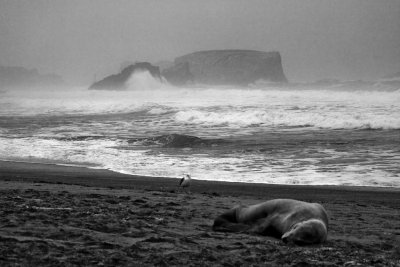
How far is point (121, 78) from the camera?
8400 cm

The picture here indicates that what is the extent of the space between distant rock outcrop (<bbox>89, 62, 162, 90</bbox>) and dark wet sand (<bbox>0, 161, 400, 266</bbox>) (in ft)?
244

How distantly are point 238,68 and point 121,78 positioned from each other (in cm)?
3277

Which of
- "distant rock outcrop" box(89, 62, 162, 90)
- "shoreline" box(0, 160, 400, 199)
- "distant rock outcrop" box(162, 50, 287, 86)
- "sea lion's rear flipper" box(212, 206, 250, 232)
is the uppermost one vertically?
"distant rock outcrop" box(162, 50, 287, 86)

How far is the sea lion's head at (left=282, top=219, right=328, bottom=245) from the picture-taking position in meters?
5.11

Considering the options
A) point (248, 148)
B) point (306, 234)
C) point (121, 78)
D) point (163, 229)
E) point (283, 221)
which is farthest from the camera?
point (121, 78)

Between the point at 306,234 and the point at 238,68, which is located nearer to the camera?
the point at 306,234

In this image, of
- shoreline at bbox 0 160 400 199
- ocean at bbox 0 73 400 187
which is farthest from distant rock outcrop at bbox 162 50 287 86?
shoreline at bbox 0 160 400 199

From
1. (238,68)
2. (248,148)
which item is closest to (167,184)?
(248,148)

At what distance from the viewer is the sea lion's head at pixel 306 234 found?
5.11 m

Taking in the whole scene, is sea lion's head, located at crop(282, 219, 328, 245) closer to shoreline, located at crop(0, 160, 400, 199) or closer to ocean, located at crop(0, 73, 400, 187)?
shoreline, located at crop(0, 160, 400, 199)

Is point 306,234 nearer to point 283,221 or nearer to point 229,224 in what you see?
point 283,221

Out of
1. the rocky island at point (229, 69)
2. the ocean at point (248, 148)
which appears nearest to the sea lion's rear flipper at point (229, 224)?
the ocean at point (248, 148)

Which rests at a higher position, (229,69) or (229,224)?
(229,69)

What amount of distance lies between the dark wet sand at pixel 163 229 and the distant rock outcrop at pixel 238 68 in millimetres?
94750
